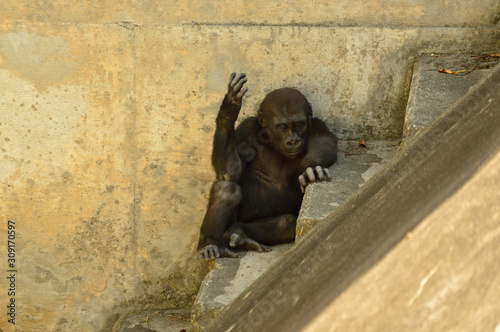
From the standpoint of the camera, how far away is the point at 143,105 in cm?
450

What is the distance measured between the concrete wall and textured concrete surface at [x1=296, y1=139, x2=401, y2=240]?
22cm

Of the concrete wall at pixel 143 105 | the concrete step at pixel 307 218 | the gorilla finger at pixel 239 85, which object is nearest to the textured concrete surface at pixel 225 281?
the concrete step at pixel 307 218

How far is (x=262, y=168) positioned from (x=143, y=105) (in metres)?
1.02

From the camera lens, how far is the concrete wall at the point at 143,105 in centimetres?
432

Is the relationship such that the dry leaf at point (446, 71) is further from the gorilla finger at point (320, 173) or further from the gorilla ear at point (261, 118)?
the gorilla ear at point (261, 118)

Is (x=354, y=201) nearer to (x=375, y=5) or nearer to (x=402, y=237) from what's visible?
(x=402, y=237)

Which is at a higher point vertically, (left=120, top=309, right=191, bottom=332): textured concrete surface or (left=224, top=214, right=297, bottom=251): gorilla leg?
(left=224, top=214, right=297, bottom=251): gorilla leg

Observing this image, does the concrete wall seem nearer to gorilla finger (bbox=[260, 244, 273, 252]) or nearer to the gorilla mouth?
the gorilla mouth

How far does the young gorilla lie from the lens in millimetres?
3953

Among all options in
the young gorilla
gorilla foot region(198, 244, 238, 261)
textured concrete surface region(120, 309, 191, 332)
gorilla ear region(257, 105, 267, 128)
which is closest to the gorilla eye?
the young gorilla

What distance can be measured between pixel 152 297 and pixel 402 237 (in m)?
4.07

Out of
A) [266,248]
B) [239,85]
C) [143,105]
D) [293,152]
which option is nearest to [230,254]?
[266,248]

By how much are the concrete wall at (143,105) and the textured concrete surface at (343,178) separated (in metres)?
0.22

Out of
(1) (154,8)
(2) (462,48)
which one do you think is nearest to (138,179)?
(1) (154,8)
